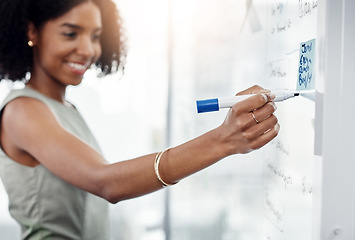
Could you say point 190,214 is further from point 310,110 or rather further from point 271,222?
point 310,110

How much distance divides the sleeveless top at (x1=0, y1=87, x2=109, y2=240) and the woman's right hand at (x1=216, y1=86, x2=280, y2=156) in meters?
0.51

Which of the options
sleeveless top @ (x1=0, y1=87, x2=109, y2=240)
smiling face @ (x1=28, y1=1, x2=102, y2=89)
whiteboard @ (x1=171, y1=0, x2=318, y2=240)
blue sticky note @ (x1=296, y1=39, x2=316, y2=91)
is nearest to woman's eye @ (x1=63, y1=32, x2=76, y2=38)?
smiling face @ (x1=28, y1=1, x2=102, y2=89)

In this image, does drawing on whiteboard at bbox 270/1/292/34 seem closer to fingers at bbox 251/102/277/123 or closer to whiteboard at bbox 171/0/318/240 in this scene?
whiteboard at bbox 171/0/318/240

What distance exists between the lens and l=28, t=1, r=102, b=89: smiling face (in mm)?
1007

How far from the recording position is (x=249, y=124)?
0.47 meters

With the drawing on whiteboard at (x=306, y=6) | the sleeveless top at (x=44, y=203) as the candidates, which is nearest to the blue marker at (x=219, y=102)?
the drawing on whiteboard at (x=306, y=6)

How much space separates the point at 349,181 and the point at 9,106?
2.17ft

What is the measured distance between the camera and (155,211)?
211cm

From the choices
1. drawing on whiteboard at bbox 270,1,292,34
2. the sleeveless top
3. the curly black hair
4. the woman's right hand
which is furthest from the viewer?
the curly black hair

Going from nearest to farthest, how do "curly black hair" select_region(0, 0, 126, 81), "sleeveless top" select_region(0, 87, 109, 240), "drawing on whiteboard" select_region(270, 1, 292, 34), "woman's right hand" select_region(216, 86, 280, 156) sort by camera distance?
"woman's right hand" select_region(216, 86, 280, 156)
"drawing on whiteboard" select_region(270, 1, 292, 34)
"sleeveless top" select_region(0, 87, 109, 240)
"curly black hair" select_region(0, 0, 126, 81)

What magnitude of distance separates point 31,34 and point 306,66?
2.54 feet

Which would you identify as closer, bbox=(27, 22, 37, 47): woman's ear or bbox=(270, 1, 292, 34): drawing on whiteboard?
bbox=(270, 1, 292, 34): drawing on whiteboard

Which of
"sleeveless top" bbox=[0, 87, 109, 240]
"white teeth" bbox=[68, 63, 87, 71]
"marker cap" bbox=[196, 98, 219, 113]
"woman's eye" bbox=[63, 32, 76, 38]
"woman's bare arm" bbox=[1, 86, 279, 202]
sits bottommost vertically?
"sleeveless top" bbox=[0, 87, 109, 240]

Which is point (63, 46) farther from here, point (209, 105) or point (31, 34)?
point (209, 105)
